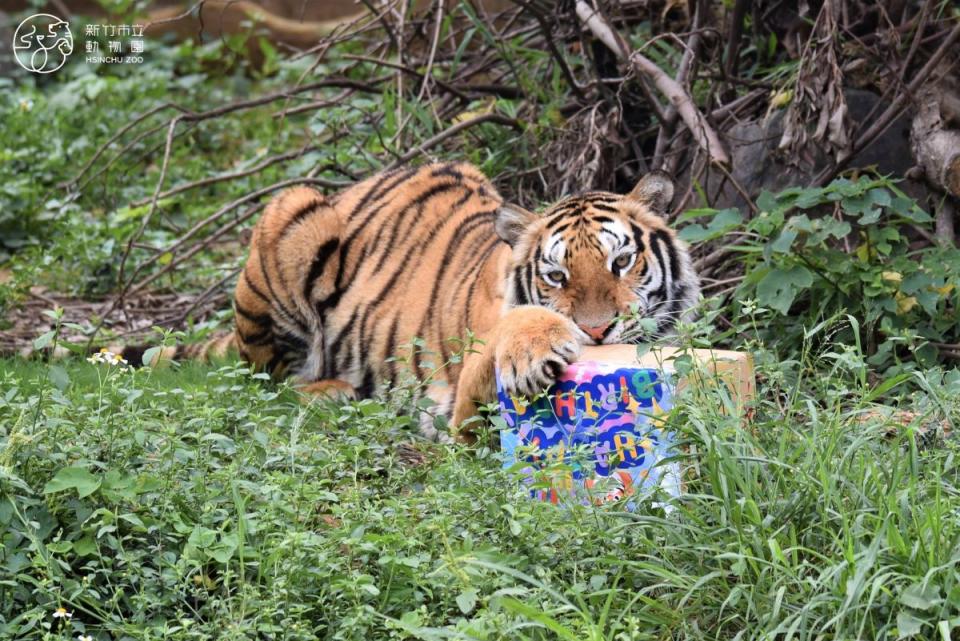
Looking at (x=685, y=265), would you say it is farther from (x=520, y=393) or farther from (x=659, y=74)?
(x=659, y=74)

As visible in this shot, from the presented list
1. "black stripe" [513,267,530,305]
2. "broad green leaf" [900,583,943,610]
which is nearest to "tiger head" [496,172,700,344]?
"black stripe" [513,267,530,305]

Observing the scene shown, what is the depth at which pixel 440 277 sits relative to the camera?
498 cm

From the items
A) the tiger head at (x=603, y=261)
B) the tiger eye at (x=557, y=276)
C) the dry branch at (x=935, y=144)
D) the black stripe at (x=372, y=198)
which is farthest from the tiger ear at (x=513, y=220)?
the dry branch at (x=935, y=144)

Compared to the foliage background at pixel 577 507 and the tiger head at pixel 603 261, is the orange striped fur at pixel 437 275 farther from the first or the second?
the foliage background at pixel 577 507

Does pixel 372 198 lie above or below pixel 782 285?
above

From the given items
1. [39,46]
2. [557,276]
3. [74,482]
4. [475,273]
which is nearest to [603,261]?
[557,276]

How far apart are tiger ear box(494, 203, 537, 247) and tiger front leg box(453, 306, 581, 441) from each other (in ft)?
1.15

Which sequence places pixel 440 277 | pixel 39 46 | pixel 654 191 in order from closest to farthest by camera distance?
1. pixel 654 191
2. pixel 440 277
3. pixel 39 46

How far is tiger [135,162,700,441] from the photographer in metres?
3.97

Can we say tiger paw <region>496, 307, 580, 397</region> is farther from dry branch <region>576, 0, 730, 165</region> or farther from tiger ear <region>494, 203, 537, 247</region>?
dry branch <region>576, 0, 730, 165</region>

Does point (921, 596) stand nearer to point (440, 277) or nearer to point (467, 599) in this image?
point (467, 599)

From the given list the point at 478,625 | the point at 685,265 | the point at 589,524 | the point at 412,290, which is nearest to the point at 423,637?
the point at 478,625

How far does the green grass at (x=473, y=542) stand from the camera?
2.72m

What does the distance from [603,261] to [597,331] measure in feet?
0.85
